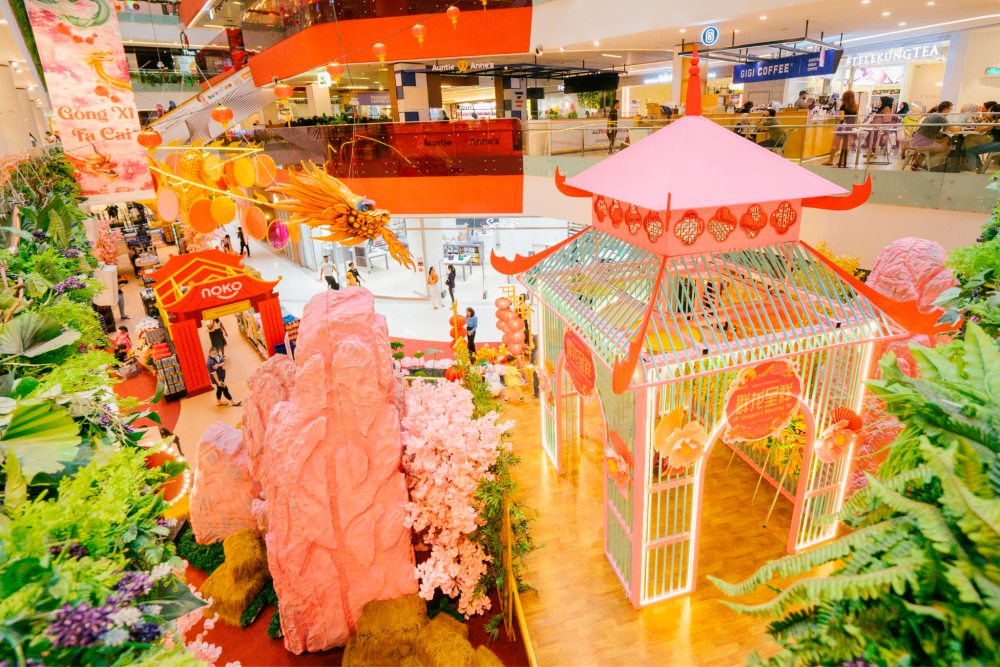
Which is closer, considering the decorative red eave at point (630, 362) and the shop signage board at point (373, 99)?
the decorative red eave at point (630, 362)

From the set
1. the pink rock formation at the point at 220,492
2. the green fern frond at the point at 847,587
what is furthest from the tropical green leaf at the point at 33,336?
the pink rock formation at the point at 220,492

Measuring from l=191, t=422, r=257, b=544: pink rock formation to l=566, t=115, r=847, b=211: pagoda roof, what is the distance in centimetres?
509

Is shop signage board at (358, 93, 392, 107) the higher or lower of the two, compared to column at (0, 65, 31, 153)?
higher

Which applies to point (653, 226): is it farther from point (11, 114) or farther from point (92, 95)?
point (11, 114)

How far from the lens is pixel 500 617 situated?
16.2 feet

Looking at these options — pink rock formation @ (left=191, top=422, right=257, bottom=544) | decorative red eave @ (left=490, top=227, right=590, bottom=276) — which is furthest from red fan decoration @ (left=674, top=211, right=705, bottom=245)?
pink rock formation @ (left=191, top=422, right=257, bottom=544)

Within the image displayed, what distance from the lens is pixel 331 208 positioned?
4113 mm

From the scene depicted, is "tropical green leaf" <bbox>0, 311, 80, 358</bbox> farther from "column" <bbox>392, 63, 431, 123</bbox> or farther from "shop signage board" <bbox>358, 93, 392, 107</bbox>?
"shop signage board" <bbox>358, 93, 392, 107</bbox>

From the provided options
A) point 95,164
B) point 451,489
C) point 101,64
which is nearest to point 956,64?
point 451,489

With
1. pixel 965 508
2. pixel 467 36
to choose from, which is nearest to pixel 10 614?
pixel 965 508

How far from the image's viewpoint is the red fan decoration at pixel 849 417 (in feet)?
15.8

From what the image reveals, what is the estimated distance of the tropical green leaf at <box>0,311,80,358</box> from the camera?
6.32 feet

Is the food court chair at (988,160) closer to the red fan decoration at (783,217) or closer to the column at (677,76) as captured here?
the red fan decoration at (783,217)

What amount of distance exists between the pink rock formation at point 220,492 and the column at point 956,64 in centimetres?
1582
